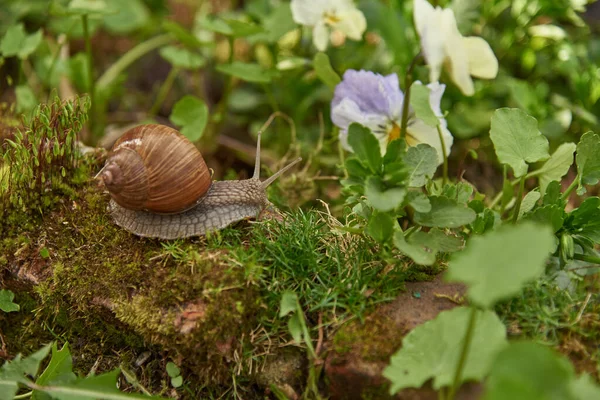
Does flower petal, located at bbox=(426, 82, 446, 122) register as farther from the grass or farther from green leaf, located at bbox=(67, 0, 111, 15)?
green leaf, located at bbox=(67, 0, 111, 15)

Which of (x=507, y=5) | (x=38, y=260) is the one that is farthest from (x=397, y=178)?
(x=507, y=5)

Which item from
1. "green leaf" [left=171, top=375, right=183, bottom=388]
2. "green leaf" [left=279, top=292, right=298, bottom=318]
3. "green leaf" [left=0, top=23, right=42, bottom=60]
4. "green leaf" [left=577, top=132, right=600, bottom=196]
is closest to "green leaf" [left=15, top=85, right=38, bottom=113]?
"green leaf" [left=0, top=23, right=42, bottom=60]

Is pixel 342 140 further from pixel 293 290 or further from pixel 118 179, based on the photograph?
pixel 118 179

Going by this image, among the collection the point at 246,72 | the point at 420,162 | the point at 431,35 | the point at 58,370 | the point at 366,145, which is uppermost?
the point at 431,35

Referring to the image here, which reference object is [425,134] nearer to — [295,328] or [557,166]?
[557,166]

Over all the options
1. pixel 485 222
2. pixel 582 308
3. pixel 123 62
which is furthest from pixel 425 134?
pixel 123 62

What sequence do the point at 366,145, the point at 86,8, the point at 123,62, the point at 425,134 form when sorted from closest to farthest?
the point at 366,145
the point at 425,134
the point at 86,8
the point at 123,62

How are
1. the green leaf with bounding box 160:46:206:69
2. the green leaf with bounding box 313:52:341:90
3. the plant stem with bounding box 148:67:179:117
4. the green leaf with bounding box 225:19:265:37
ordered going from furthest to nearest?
the plant stem with bounding box 148:67:179:117 → the green leaf with bounding box 160:46:206:69 → the green leaf with bounding box 225:19:265:37 → the green leaf with bounding box 313:52:341:90
